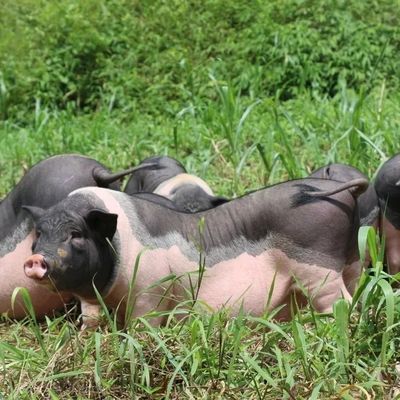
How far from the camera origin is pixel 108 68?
27.3 ft

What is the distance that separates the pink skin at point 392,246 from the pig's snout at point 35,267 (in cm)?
137

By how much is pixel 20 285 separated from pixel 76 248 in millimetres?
664

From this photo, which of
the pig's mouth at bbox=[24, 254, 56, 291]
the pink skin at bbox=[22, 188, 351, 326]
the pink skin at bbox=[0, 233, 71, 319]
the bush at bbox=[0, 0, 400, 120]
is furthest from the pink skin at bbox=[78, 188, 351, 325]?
the bush at bbox=[0, 0, 400, 120]

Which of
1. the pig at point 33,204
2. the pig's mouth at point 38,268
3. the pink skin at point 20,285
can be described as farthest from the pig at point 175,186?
the pig's mouth at point 38,268

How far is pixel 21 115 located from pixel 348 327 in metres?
5.14

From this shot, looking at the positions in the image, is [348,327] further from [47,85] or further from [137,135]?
[47,85]

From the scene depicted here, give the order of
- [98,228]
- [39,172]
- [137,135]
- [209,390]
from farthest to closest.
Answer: [137,135], [39,172], [98,228], [209,390]

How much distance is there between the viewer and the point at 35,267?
144 inches

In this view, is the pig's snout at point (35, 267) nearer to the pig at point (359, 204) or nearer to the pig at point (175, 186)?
the pig at point (175, 186)

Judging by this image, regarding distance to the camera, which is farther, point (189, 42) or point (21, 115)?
point (189, 42)

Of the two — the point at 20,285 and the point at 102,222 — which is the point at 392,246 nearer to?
the point at 102,222

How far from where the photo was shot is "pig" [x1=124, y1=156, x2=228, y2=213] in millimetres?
4648

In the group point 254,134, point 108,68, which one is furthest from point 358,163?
point 108,68

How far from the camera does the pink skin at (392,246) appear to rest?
14.0 feet
